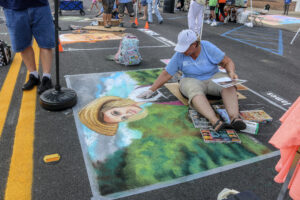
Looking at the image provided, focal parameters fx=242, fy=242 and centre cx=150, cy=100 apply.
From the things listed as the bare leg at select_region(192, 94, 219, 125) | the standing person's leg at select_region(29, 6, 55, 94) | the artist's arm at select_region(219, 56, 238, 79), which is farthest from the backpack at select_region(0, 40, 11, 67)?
the artist's arm at select_region(219, 56, 238, 79)

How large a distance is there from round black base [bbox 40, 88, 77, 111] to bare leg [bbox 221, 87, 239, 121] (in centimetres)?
203

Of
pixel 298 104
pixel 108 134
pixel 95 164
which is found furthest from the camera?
pixel 108 134

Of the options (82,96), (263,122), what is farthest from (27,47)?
(263,122)

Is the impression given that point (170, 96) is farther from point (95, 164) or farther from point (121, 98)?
point (95, 164)

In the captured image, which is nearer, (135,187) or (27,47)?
(135,187)

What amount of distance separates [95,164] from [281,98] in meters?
3.29

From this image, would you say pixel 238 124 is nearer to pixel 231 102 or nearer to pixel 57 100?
pixel 231 102

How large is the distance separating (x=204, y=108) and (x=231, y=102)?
40 centimetres

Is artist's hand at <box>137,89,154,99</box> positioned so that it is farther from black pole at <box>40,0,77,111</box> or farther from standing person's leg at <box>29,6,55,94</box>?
standing person's leg at <box>29,6,55,94</box>

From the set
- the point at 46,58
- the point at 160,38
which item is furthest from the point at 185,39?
the point at 160,38

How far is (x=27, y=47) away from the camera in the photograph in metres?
3.64

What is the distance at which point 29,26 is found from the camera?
11.2ft

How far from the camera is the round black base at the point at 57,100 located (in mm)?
3127

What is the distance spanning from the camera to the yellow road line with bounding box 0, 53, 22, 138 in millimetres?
3101
